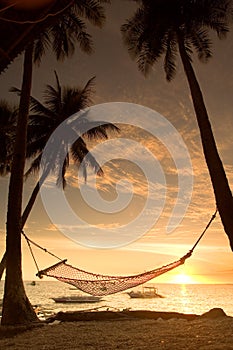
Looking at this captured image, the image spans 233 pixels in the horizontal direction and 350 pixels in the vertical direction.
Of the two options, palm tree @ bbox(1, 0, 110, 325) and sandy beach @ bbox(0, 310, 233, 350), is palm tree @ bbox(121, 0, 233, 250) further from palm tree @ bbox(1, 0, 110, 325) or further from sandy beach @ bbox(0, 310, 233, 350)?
sandy beach @ bbox(0, 310, 233, 350)

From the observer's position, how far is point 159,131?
35.4 feet

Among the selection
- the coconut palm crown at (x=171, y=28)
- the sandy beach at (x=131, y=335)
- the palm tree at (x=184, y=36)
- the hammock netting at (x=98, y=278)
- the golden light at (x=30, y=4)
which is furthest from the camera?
the coconut palm crown at (x=171, y=28)

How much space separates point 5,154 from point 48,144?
1.64 metres

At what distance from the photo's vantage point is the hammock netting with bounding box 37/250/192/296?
258 inches

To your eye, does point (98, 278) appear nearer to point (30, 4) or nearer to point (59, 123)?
point (30, 4)

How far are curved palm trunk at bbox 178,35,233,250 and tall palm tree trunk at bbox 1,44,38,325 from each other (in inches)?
151

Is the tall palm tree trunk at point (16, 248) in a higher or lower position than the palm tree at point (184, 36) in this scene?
lower

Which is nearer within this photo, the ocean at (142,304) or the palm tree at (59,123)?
the palm tree at (59,123)

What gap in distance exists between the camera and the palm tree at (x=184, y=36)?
792 centimetres

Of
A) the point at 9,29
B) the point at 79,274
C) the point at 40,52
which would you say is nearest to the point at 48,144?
the point at 40,52

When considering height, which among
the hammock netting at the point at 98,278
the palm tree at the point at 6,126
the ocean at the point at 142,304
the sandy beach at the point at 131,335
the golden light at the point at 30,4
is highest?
the palm tree at the point at 6,126

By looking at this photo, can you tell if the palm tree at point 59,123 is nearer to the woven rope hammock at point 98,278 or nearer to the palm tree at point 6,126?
the palm tree at point 6,126

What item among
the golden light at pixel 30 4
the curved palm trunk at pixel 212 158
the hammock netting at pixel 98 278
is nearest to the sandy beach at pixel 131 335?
the hammock netting at pixel 98 278

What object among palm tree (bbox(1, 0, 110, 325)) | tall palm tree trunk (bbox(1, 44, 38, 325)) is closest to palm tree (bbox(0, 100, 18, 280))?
palm tree (bbox(1, 0, 110, 325))
